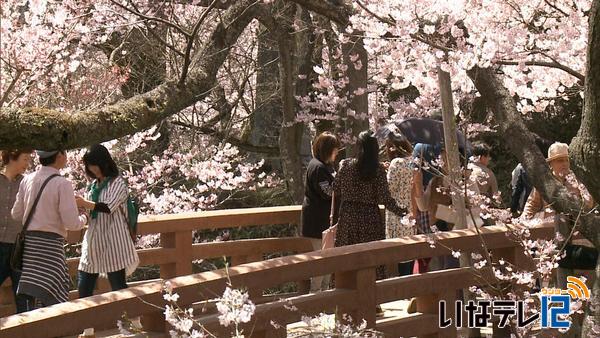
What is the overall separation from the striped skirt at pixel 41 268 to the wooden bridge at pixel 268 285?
1.97 feet

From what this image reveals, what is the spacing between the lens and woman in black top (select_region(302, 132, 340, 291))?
857 cm

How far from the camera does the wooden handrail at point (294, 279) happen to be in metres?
5.35

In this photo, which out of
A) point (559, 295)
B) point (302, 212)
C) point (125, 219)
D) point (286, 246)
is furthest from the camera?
point (286, 246)

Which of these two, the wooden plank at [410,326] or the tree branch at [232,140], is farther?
the tree branch at [232,140]

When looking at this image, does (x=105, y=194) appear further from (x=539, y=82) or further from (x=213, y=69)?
(x=539, y=82)

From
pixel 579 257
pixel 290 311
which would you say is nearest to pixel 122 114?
pixel 290 311

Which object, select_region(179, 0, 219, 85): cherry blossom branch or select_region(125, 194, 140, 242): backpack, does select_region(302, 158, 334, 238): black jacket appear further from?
select_region(179, 0, 219, 85): cherry blossom branch

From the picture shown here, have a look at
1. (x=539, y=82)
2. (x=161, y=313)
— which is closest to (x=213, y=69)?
(x=161, y=313)

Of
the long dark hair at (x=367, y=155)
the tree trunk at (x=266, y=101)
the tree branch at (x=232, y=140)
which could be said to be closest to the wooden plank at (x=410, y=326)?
the long dark hair at (x=367, y=155)

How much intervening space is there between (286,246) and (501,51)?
109 inches

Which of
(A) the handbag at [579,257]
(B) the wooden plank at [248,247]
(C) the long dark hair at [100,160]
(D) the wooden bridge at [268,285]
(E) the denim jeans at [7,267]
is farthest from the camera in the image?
(B) the wooden plank at [248,247]

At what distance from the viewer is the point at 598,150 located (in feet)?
17.1

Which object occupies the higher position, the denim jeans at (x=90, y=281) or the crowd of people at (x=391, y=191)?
the crowd of people at (x=391, y=191)

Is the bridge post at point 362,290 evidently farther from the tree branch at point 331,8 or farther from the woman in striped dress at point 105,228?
the tree branch at point 331,8
